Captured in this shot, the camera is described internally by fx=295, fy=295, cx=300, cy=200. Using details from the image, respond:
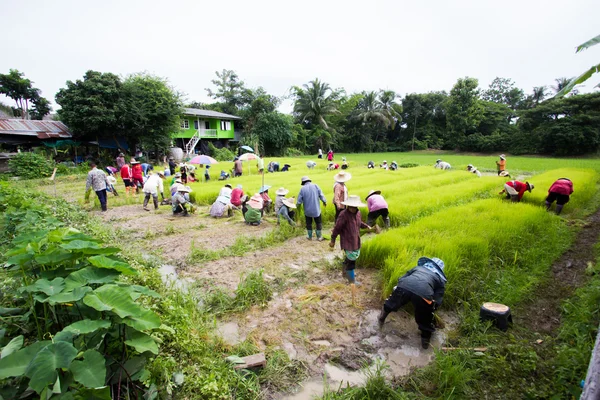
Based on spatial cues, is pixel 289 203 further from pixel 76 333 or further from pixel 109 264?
pixel 76 333

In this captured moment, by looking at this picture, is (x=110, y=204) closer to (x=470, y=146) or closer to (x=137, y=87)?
(x=137, y=87)

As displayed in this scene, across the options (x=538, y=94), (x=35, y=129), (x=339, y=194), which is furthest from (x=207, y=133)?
(x=538, y=94)

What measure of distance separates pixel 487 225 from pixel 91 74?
73.2 ft

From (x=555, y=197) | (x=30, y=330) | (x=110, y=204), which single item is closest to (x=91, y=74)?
(x=110, y=204)

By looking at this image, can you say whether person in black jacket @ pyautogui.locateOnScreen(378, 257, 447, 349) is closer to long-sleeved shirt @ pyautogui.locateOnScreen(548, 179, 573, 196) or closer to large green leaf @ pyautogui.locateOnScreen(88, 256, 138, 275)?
large green leaf @ pyautogui.locateOnScreen(88, 256, 138, 275)

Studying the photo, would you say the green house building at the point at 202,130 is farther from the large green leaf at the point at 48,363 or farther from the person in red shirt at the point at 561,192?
the large green leaf at the point at 48,363

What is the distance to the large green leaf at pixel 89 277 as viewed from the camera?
2101 millimetres

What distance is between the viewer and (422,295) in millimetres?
3111

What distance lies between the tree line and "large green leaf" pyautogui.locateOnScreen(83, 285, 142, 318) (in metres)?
19.9

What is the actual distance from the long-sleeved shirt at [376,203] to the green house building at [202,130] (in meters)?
22.8

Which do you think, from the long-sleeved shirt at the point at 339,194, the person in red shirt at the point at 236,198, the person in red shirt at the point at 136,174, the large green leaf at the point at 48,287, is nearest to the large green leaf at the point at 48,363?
the large green leaf at the point at 48,287

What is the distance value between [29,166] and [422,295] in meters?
21.4

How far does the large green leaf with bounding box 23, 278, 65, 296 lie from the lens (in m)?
1.92

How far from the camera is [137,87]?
66.5 feet
